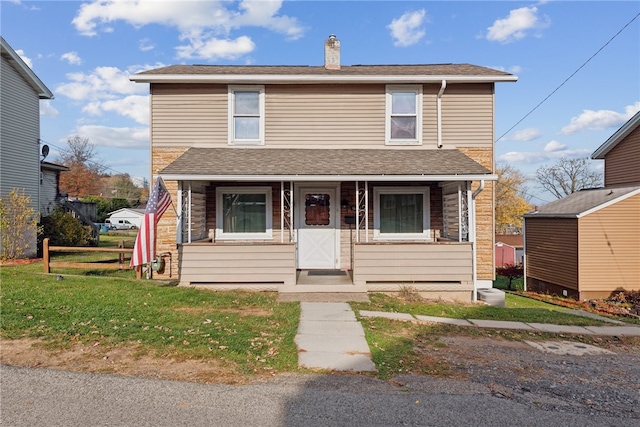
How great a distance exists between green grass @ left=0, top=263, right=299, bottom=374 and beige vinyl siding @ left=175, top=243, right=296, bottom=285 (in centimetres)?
46

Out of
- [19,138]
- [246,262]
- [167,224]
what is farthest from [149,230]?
[19,138]

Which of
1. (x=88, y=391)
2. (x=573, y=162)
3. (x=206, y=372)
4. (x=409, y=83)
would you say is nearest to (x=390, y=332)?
(x=206, y=372)

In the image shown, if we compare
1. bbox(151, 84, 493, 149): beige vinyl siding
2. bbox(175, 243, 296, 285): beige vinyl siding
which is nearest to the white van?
bbox(151, 84, 493, 149): beige vinyl siding

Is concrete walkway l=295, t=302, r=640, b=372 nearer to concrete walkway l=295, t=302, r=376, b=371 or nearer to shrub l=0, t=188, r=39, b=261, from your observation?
concrete walkway l=295, t=302, r=376, b=371

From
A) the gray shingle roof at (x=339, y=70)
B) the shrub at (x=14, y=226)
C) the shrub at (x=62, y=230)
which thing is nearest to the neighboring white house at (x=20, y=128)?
the shrub at (x=14, y=226)

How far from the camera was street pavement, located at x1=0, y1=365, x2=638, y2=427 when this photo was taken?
350 centimetres

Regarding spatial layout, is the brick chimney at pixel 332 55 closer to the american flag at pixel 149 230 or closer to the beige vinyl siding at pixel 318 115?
the beige vinyl siding at pixel 318 115

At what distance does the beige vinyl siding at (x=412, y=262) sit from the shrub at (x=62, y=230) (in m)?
15.3

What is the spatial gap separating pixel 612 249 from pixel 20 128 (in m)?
23.9

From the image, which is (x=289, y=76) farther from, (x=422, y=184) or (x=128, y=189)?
(x=128, y=189)

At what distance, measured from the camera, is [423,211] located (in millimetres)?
Result: 10820

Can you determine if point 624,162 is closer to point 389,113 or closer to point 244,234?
point 389,113

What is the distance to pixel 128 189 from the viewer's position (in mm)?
62938

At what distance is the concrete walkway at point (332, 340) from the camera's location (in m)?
4.98
